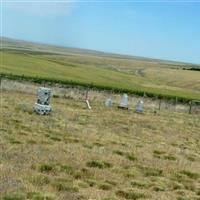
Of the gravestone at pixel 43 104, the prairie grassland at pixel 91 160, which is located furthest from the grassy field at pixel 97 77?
the prairie grassland at pixel 91 160

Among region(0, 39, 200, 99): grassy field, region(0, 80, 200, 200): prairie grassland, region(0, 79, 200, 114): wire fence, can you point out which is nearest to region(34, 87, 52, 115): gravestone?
region(0, 80, 200, 200): prairie grassland

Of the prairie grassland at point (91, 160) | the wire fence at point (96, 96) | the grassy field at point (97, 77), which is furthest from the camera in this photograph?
the grassy field at point (97, 77)

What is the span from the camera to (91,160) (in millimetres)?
15852

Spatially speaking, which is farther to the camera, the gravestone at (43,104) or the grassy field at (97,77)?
the grassy field at (97,77)

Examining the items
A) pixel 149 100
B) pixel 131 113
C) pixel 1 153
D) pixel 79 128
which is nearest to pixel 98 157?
pixel 1 153

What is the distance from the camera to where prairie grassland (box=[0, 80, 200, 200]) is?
1209 cm

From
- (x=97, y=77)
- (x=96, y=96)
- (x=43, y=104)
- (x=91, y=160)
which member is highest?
(x=91, y=160)

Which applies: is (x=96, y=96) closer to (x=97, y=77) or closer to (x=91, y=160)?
(x=97, y=77)

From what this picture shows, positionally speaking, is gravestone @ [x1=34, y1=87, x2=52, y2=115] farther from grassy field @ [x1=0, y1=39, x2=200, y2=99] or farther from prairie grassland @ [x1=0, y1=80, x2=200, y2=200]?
grassy field @ [x1=0, y1=39, x2=200, y2=99]

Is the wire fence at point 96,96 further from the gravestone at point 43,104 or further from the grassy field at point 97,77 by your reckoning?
the gravestone at point 43,104

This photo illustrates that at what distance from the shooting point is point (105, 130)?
25.4 m

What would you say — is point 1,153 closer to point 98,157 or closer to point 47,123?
point 98,157

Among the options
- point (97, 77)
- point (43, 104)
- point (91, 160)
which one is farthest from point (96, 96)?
point (91, 160)

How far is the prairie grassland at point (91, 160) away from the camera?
39.7 ft
